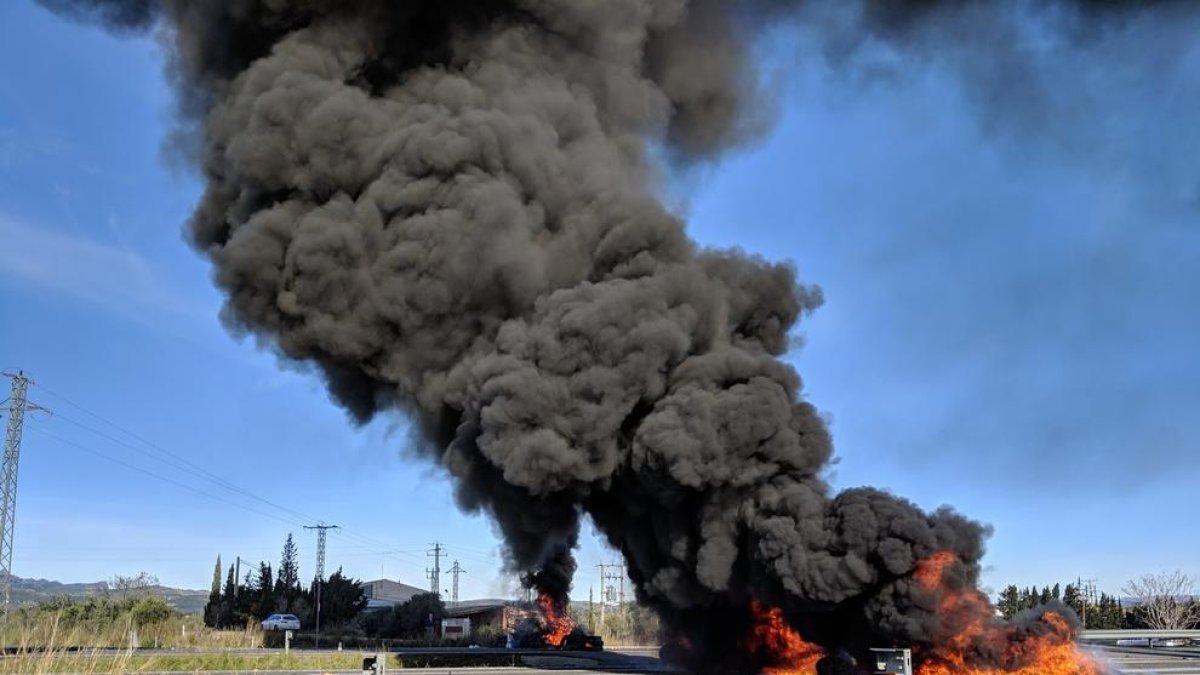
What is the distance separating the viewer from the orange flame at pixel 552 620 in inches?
1925

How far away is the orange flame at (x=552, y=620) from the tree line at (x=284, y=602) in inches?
1057

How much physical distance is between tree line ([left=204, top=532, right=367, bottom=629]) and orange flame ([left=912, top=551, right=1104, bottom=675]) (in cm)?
5590

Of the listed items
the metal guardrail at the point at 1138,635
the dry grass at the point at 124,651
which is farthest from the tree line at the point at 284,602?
the metal guardrail at the point at 1138,635

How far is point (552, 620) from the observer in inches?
1930

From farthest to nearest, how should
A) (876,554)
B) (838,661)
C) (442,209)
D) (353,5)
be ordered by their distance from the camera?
(353,5)
(442,209)
(838,661)
(876,554)

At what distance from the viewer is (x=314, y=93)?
29.5m

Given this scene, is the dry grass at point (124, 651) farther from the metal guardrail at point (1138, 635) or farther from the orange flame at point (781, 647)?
the metal guardrail at point (1138, 635)

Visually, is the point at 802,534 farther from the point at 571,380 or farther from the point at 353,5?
the point at 353,5

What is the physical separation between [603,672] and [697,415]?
41.3 feet

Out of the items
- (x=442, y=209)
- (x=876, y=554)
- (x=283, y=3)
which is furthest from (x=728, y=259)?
(x=283, y=3)

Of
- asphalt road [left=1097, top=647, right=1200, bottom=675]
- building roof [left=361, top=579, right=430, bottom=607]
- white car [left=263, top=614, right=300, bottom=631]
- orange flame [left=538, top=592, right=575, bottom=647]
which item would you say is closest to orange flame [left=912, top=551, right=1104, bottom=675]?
asphalt road [left=1097, top=647, right=1200, bottom=675]

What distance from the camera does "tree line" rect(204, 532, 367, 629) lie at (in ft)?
234

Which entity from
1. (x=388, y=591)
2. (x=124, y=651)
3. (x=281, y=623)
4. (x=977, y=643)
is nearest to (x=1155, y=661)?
(x=977, y=643)

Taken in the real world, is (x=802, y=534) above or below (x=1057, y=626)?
above
